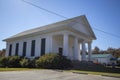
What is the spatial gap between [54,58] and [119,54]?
57795 mm

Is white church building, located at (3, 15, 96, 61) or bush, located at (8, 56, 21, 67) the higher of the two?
white church building, located at (3, 15, 96, 61)

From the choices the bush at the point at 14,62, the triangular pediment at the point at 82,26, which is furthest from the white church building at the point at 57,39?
the bush at the point at 14,62

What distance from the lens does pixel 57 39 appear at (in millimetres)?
26219

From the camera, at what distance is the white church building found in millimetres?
22344

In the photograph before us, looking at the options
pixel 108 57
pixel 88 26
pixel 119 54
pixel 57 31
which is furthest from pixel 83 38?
pixel 119 54

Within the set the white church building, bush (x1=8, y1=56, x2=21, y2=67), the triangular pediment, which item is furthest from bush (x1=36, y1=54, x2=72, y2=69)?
bush (x1=8, y1=56, x2=21, y2=67)

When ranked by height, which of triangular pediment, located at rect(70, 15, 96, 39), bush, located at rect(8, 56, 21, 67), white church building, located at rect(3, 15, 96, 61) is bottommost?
bush, located at rect(8, 56, 21, 67)

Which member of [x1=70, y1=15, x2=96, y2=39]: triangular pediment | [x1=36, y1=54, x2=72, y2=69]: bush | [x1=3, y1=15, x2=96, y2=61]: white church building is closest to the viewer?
[x1=36, y1=54, x2=72, y2=69]: bush

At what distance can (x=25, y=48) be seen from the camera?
94.4ft

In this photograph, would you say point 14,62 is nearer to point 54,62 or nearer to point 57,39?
point 57,39

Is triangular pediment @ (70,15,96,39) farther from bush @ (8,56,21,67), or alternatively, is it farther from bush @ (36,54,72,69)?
bush @ (8,56,21,67)

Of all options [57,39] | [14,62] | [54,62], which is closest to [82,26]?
[57,39]

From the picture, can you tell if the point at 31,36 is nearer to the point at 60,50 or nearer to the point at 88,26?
the point at 60,50

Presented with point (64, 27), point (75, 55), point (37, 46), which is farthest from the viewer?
point (37, 46)
